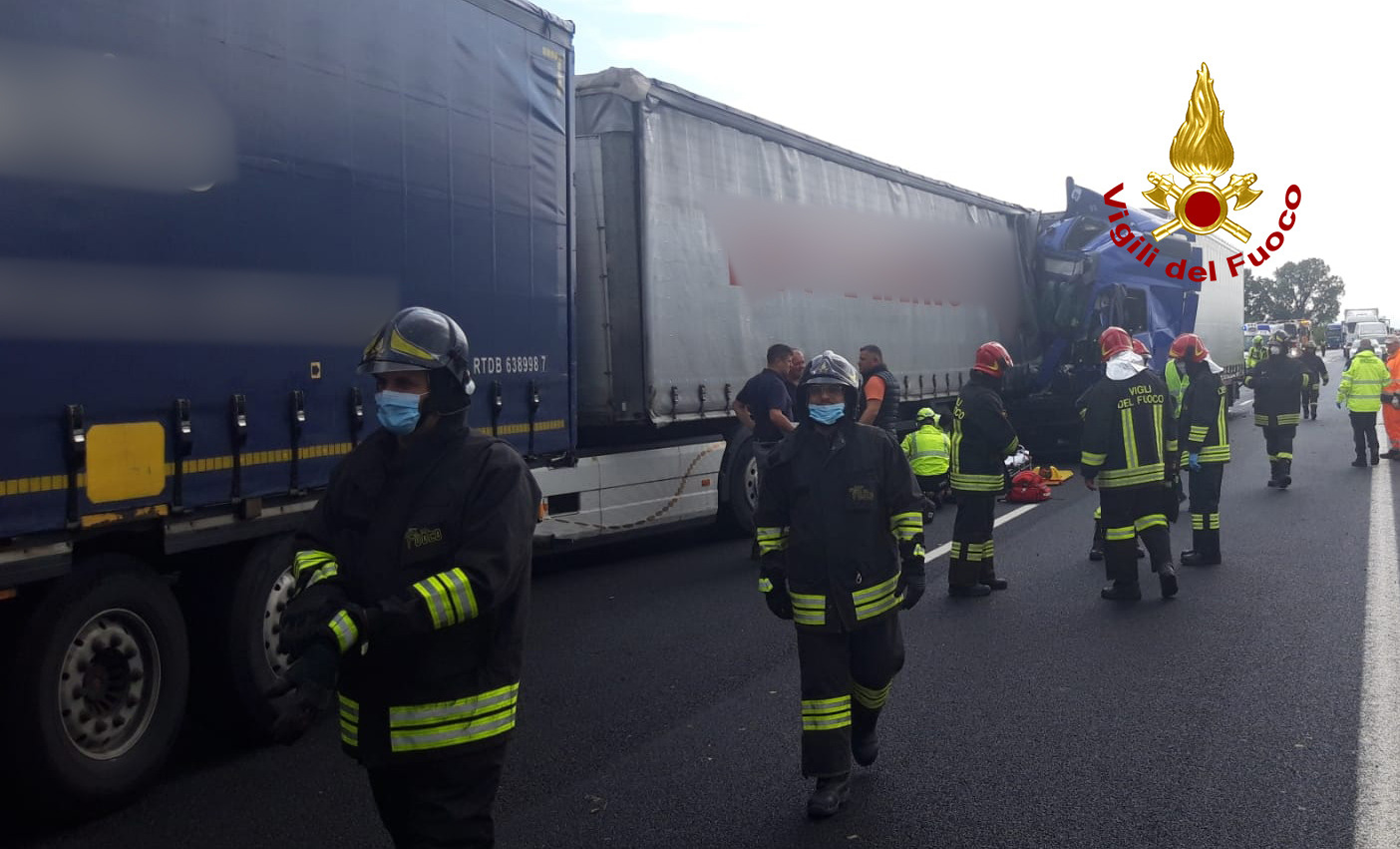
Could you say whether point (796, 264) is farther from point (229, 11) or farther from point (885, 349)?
point (229, 11)

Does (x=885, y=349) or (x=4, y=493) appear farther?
(x=885, y=349)

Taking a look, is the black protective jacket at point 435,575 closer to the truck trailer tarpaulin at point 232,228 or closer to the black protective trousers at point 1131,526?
the truck trailer tarpaulin at point 232,228

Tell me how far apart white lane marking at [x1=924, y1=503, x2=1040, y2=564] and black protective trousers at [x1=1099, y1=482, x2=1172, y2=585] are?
3.19ft

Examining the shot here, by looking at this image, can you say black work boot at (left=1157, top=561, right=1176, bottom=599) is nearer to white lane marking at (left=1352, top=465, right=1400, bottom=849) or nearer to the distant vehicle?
white lane marking at (left=1352, top=465, right=1400, bottom=849)

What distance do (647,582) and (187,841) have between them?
5.52 m

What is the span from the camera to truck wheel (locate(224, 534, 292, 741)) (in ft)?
19.1

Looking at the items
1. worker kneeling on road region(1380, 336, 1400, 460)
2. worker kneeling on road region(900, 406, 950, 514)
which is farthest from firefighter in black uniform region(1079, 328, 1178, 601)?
worker kneeling on road region(1380, 336, 1400, 460)

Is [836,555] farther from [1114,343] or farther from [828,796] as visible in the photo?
[1114,343]

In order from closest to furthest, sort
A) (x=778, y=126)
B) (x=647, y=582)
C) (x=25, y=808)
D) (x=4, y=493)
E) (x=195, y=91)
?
(x=4, y=493) < (x=25, y=808) < (x=195, y=91) < (x=647, y=582) < (x=778, y=126)

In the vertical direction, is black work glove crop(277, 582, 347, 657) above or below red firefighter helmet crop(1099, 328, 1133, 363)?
below

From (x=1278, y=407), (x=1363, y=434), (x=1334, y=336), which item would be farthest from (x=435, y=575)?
(x=1334, y=336)

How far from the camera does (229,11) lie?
5.57 metres

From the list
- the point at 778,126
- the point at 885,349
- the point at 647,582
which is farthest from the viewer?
the point at 885,349

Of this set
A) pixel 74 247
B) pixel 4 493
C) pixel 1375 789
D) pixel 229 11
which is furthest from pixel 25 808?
pixel 1375 789
